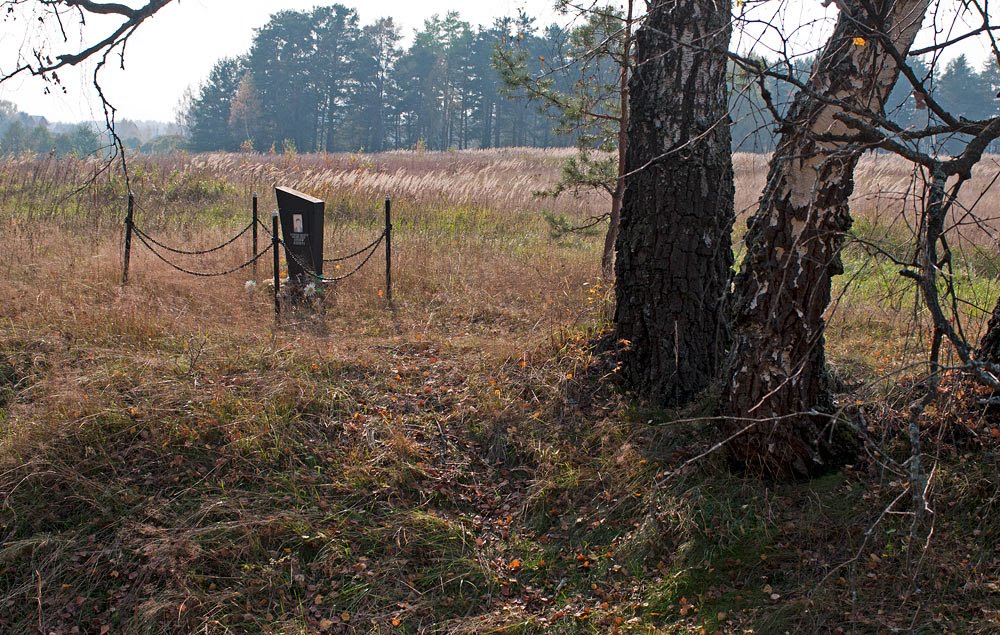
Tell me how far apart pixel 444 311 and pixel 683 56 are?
364cm

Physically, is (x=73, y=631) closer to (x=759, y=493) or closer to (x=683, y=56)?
(x=759, y=493)

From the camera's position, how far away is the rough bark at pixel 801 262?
10.5 feet

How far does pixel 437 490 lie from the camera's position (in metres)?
4.40

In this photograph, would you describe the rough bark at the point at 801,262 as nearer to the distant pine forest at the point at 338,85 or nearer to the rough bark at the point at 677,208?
the rough bark at the point at 677,208

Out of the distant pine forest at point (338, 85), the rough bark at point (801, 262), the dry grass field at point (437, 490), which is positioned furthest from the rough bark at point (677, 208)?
the distant pine forest at point (338, 85)

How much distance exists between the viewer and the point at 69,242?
29.2ft

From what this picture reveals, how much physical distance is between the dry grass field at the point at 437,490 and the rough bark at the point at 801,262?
0.23 meters

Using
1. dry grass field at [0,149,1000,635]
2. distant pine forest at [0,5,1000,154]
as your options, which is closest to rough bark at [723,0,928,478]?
dry grass field at [0,149,1000,635]

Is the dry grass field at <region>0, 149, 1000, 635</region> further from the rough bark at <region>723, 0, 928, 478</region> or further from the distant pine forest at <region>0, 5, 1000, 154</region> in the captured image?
the distant pine forest at <region>0, 5, 1000, 154</region>

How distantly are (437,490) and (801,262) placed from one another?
7.84 ft

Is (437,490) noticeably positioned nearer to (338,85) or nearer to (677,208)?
(677,208)

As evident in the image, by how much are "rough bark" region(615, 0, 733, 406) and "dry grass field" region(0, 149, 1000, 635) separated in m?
0.44

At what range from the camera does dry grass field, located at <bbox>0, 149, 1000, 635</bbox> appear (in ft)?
11.2

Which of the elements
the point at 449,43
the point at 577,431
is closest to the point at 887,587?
the point at 577,431
